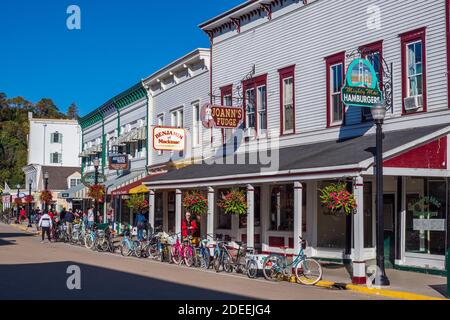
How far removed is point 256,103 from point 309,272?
9.65 m

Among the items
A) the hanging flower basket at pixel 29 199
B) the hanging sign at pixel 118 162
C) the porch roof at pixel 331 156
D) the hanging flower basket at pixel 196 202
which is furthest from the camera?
the hanging flower basket at pixel 29 199

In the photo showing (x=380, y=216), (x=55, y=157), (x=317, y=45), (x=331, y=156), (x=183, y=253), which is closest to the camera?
(x=380, y=216)

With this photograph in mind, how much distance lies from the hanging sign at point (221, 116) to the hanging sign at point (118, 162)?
12.9 m

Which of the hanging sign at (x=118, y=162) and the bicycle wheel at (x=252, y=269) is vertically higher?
the hanging sign at (x=118, y=162)

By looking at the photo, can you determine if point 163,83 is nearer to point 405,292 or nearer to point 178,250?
point 178,250

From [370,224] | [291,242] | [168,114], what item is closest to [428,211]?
[370,224]

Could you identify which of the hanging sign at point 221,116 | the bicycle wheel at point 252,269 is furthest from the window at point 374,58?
the hanging sign at point 221,116

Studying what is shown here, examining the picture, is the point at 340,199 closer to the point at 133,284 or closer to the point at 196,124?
the point at 133,284

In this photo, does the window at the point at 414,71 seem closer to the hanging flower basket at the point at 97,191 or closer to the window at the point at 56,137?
the hanging flower basket at the point at 97,191

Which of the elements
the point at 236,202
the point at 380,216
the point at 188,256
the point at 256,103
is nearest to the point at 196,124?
the point at 256,103

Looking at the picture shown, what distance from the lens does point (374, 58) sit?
1927 cm

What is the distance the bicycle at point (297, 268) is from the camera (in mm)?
16484

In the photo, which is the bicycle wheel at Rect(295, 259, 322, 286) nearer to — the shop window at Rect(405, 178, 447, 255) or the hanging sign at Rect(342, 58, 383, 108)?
the shop window at Rect(405, 178, 447, 255)

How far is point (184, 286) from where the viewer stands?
1506cm
